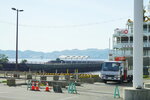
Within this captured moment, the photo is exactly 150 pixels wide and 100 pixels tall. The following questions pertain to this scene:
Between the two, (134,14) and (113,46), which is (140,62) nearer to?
(134,14)

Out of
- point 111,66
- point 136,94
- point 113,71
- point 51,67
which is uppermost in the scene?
point 111,66

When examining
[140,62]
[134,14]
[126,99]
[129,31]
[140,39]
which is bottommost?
[126,99]

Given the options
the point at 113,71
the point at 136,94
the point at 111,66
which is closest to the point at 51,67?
the point at 111,66

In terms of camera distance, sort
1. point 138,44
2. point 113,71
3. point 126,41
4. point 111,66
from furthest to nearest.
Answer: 1. point 126,41
2. point 111,66
3. point 113,71
4. point 138,44

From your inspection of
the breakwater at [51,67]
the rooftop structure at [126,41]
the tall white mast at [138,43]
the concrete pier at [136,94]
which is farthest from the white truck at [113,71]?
the breakwater at [51,67]

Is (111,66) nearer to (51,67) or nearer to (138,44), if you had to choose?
(138,44)

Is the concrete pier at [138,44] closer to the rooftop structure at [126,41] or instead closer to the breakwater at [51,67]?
the rooftop structure at [126,41]

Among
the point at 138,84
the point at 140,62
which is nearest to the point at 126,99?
the point at 138,84

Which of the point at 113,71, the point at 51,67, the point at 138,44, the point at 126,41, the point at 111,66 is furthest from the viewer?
the point at 51,67

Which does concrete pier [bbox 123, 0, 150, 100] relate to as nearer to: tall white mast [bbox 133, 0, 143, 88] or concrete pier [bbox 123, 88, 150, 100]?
tall white mast [bbox 133, 0, 143, 88]

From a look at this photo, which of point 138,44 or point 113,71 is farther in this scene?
point 113,71

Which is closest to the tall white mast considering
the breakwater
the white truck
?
the white truck

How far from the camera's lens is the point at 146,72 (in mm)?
53969

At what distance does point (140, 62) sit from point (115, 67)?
1515 centimetres
